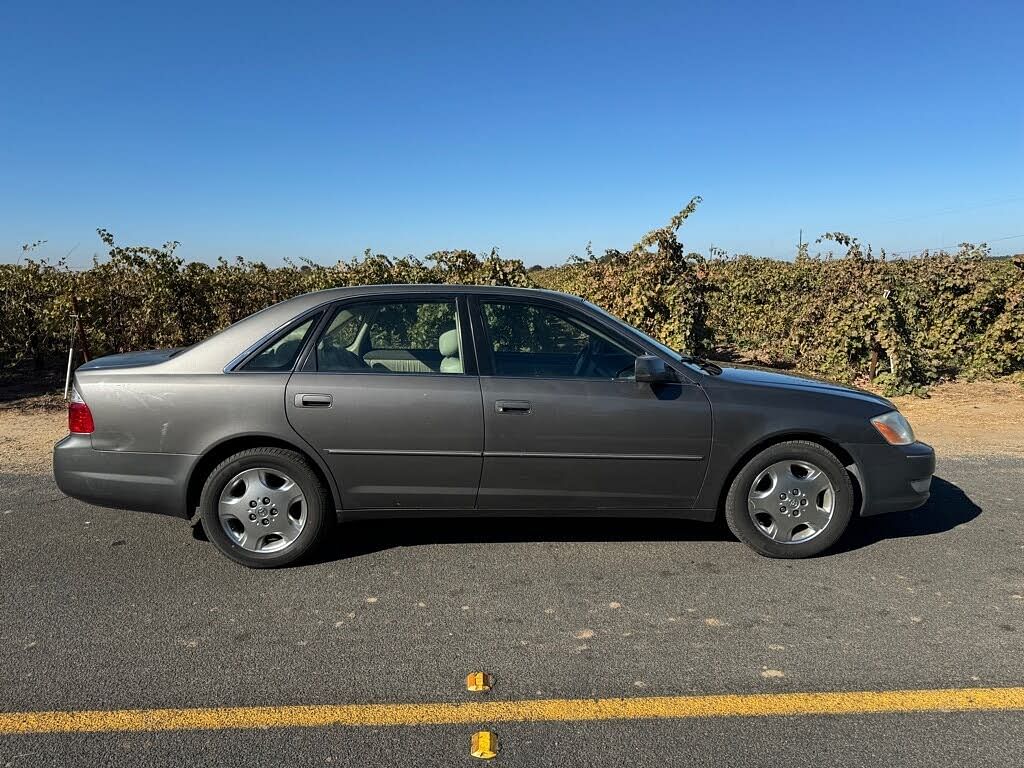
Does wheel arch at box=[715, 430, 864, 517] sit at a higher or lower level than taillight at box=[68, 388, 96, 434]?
lower

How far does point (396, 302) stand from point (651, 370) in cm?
155

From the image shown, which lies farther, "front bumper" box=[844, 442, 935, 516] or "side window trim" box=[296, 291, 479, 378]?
"front bumper" box=[844, 442, 935, 516]

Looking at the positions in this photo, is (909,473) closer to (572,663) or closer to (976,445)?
(572,663)

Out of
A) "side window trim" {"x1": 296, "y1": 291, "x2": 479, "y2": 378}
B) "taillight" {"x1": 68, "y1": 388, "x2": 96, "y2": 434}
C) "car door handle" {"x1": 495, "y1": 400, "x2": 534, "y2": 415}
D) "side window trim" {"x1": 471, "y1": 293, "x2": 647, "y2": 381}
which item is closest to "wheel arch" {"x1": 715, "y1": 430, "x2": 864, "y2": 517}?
"side window trim" {"x1": 471, "y1": 293, "x2": 647, "y2": 381}

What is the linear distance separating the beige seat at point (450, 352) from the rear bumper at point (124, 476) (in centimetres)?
145

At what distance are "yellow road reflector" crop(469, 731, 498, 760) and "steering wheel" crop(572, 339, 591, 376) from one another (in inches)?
80.3

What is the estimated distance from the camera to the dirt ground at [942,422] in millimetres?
6703

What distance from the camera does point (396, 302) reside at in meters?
4.21

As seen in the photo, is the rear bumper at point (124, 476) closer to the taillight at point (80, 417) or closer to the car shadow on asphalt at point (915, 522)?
the taillight at point (80, 417)

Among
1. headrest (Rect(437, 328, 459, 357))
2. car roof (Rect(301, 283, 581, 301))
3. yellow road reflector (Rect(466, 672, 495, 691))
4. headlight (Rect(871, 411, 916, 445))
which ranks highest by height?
car roof (Rect(301, 283, 581, 301))

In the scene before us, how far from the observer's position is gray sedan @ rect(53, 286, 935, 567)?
152 inches

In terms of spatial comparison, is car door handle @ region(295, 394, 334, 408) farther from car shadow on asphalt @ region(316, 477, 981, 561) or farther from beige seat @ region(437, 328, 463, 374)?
car shadow on asphalt @ region(316, 477, 981, 561)

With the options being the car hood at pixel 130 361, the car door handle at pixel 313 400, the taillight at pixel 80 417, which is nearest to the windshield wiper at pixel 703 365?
the car door handle at pixel 313 400

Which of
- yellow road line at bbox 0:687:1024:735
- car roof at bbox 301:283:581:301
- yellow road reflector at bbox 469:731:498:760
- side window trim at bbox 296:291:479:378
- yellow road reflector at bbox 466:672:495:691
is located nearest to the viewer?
yellow road reflector at bbox 469:731:498:760
